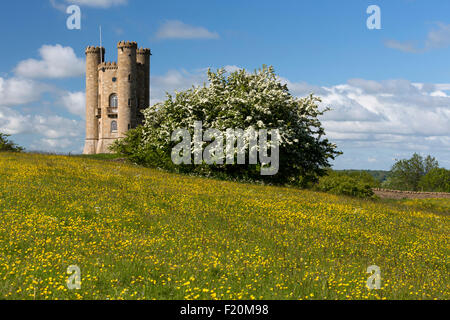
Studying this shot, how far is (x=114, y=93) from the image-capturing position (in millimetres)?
79188

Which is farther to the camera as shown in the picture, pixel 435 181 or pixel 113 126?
pixel 435 181

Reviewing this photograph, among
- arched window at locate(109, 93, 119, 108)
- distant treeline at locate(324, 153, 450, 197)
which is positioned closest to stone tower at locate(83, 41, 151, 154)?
arched window at locate(109, 93, 119, 108)

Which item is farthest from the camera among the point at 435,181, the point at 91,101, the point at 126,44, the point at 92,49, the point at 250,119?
the point at 435,181

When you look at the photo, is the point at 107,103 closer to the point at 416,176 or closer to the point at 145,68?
the point at 145,68

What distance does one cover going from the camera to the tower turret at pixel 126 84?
76912 millimetres

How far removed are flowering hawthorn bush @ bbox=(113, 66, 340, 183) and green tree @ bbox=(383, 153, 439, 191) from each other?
9321 centimetres

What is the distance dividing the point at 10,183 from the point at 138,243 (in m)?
11.5

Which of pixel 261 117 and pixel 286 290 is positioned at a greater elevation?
pixel 261 117

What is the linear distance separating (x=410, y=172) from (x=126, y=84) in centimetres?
8798

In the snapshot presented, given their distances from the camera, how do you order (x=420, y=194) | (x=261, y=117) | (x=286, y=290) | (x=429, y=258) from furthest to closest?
(x=420, y=194)
(x=261, y=117)
(x=429, y=258)
(x=286, y=290)

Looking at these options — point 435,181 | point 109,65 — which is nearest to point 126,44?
point 109,65
